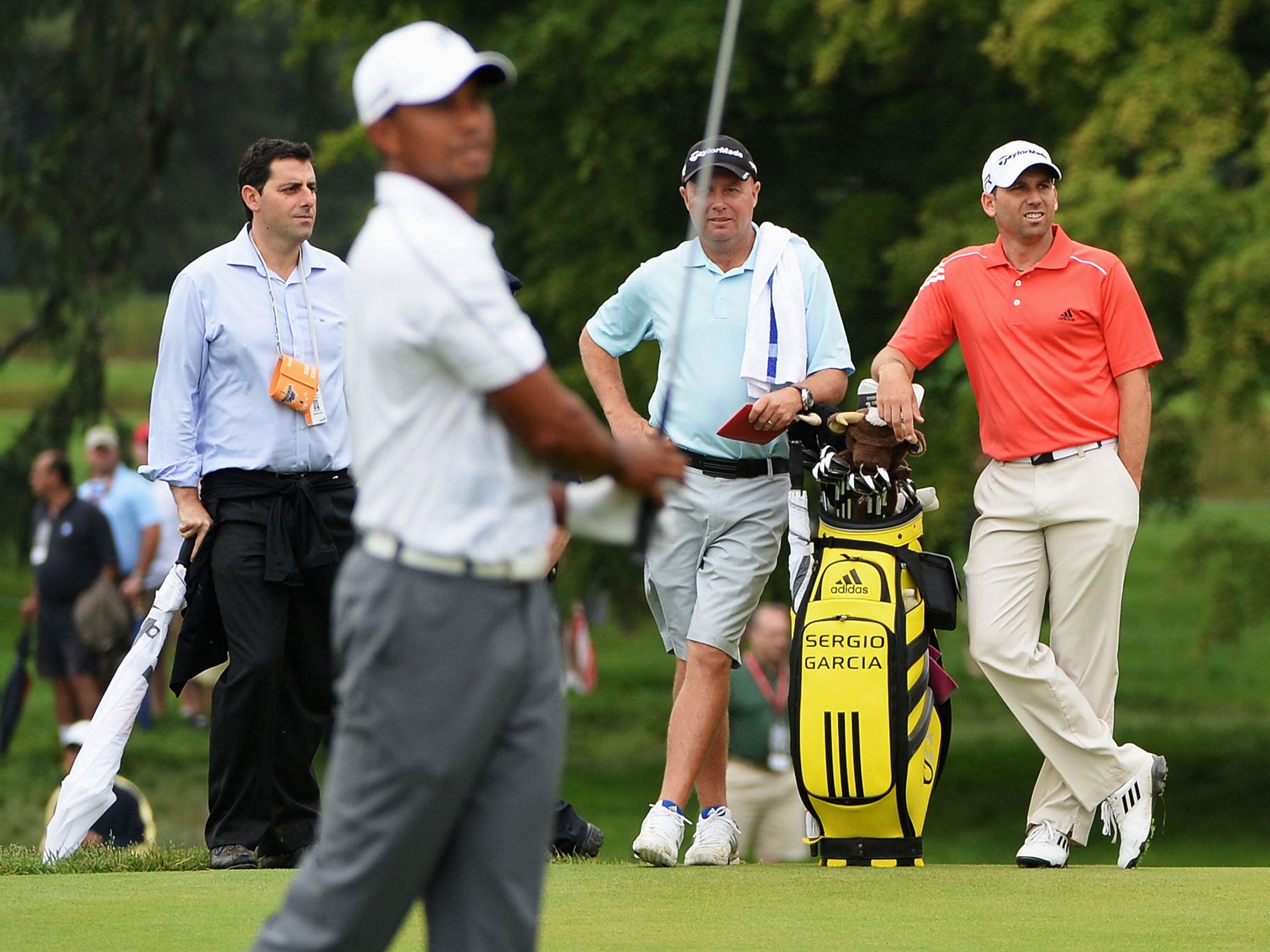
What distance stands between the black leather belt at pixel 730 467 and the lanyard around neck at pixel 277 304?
1.30 meters

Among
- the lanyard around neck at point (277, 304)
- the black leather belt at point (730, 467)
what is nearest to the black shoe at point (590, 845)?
the black leather belt at point (730, 467)

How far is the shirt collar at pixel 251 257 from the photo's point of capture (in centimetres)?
689

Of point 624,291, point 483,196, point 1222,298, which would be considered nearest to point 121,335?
point 483,196

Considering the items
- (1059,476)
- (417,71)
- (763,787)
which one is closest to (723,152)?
(1059,476)

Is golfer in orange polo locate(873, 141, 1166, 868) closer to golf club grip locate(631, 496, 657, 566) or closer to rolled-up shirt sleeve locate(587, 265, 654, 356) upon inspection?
rolled-up shirt sleeve locate(587, 265, 654, 356)

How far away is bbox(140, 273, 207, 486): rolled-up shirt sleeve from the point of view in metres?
6.73

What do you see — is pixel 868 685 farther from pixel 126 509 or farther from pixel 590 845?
pixel 126 509

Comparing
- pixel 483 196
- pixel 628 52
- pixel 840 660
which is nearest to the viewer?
pixel 840 660

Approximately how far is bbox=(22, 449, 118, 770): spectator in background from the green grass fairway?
8.56m

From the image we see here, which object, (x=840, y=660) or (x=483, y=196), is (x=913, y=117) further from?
(x=840, y=660)

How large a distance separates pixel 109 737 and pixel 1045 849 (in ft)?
10.3

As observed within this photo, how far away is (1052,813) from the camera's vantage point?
6.97 metres

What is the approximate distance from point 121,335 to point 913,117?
7338mm

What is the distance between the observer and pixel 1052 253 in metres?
7.01
